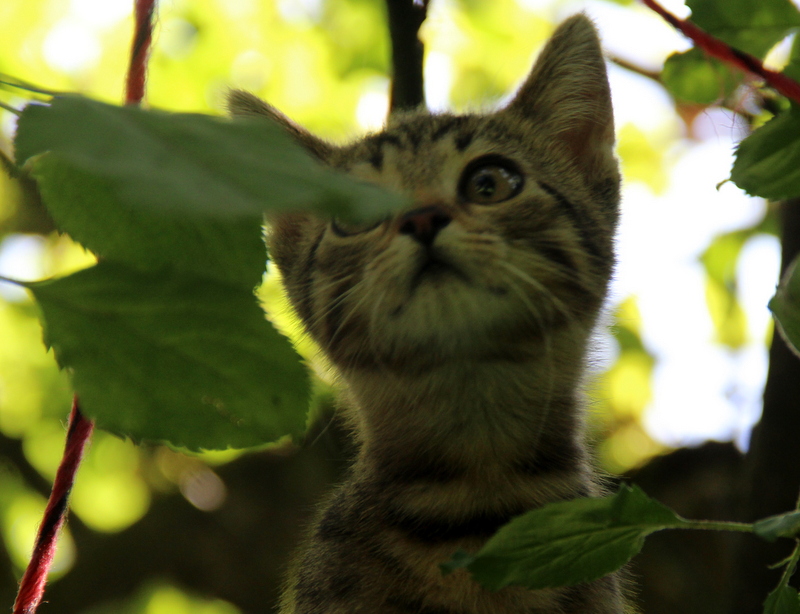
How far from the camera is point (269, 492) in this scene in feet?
16.0

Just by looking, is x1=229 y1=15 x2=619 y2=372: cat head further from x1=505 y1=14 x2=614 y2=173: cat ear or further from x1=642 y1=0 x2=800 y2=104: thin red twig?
x1=642 y1=0 x2=800 y2=104: thin red twig

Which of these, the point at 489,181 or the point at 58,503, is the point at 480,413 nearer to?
the point at 489,181

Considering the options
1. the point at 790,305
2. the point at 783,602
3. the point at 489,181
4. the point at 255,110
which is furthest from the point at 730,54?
the point at 255,110

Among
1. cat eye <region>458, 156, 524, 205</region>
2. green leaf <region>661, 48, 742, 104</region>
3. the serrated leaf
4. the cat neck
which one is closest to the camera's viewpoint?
the serrated leaf

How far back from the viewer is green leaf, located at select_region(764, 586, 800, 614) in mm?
1028

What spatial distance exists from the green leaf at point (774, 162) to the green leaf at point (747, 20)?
0.12 m

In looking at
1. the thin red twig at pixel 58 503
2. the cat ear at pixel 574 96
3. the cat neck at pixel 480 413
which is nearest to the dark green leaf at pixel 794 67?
the thin red twig at pixel 58 503

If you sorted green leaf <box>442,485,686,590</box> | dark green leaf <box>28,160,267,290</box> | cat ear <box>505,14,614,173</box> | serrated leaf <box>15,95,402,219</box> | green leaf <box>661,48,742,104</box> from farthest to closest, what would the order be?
cat ear <box>505,14,614,173</box> → green leaf <box>661,48,742,104</box> → green leaf <box>442,485,686,590</box> → dark green leaf <box>28,160,267,290</box> → serrated leaf <box>15,95,402,219</box>

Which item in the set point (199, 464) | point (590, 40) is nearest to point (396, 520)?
point (590, 40)

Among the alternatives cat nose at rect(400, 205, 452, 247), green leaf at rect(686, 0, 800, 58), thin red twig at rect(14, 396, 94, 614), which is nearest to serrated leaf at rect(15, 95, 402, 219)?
thin red twig at rect(14, 396, 94, 614)

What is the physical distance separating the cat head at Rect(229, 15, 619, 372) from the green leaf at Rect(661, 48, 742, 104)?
0.54 m

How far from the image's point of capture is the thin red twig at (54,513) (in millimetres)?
1000

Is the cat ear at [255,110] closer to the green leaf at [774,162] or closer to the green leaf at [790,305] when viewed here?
the green leaf at [774,162]

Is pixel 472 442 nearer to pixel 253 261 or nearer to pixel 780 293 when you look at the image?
pixel 780 293
